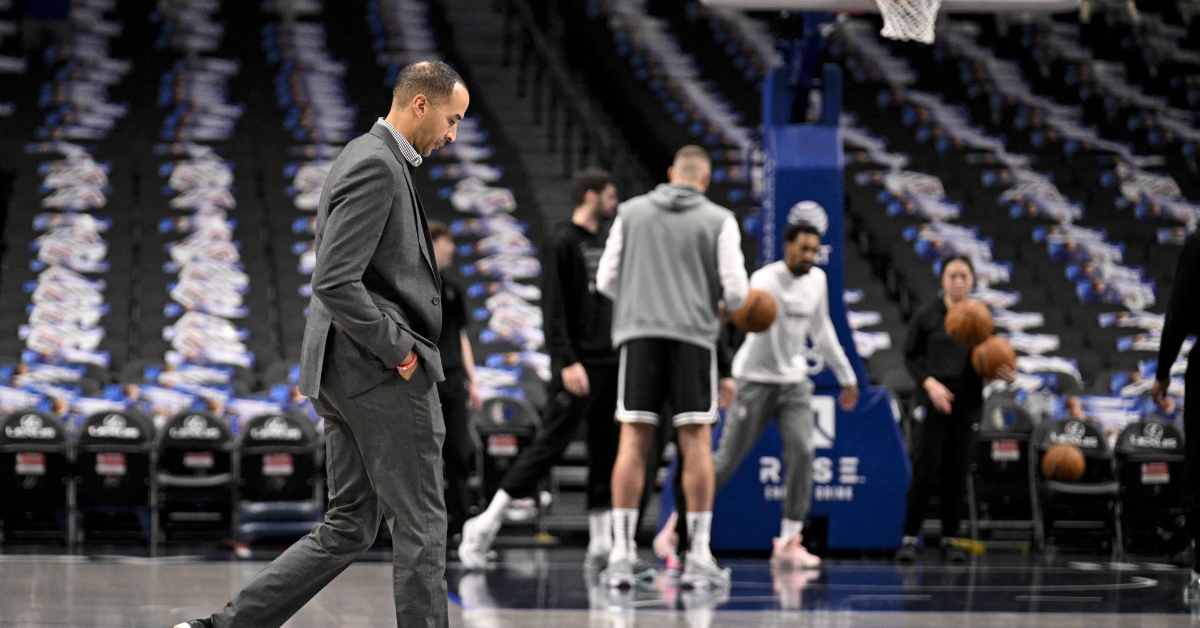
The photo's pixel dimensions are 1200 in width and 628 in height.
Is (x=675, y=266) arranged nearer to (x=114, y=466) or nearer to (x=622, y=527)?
(x=622, y=527)

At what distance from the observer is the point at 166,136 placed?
57.3 ft

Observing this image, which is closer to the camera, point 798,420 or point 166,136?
point 798,420

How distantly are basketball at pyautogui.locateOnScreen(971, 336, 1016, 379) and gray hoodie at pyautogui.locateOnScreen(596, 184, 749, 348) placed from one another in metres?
2.41

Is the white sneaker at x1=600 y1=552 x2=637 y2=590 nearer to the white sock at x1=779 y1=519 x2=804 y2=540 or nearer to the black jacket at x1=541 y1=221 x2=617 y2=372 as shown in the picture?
the black jacket at x1=541 y1=221 x2=617 y2=372

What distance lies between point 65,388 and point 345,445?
7749 mm

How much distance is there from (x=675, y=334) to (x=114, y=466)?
4.47 metres

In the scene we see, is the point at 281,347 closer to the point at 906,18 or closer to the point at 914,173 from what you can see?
the point at 906,18

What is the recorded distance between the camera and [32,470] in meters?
10.2

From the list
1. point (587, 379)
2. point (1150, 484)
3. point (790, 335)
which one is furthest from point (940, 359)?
point (587, 379)

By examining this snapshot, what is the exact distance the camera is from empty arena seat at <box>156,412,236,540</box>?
10.4m

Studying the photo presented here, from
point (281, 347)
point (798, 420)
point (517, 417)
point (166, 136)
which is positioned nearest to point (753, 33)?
point (166, 136)

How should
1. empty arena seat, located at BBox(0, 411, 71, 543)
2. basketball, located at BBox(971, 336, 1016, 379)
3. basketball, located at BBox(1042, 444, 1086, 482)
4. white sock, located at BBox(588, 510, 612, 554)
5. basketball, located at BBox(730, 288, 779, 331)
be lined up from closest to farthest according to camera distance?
basketball, located at BBox(730, 288, 779, 331)
white sock, located at BBox(588, 510, 612, 554)
basketball, located at BBox(971, 336, 1016, 379)
empty arena seat, located at BBox(0, 411, 71, 543)
basketball, located at BBox(1042, 444, 1086, 482)

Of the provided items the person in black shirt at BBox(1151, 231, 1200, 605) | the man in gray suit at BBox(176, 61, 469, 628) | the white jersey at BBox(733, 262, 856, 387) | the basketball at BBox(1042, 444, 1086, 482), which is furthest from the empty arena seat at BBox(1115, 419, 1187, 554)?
the man in gray suit at BBox(176, 61, 469, 628)

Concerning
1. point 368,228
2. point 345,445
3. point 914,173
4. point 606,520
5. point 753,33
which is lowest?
point 606,520
